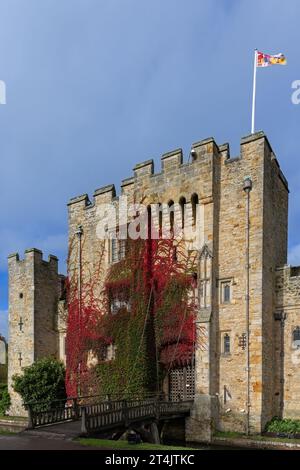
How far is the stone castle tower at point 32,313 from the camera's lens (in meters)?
26.2

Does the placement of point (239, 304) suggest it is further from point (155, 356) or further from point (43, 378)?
point (43, 378)

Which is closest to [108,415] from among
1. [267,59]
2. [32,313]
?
[32,313]

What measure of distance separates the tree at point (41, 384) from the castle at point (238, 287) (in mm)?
6646

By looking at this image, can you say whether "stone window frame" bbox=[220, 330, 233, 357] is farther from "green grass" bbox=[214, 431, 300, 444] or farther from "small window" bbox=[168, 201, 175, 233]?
"small window" bbox=[168, 201, 175, 233]

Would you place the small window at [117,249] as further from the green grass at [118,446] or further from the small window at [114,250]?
the green grass at [118,446]

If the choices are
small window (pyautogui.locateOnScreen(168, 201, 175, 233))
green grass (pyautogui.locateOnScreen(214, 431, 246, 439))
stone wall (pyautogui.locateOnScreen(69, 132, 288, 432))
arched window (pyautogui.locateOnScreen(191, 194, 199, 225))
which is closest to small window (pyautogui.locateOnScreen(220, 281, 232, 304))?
stone wall (pyautogui.locateOnScreen(69, 132, 288, 432))

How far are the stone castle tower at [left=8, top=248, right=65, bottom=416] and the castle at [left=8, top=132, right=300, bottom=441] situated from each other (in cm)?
834

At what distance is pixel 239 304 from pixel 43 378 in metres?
11.6

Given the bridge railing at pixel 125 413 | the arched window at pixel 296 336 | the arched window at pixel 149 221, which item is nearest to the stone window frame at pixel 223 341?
the bridge railing at pixel 125 413

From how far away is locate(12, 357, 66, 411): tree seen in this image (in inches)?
955
